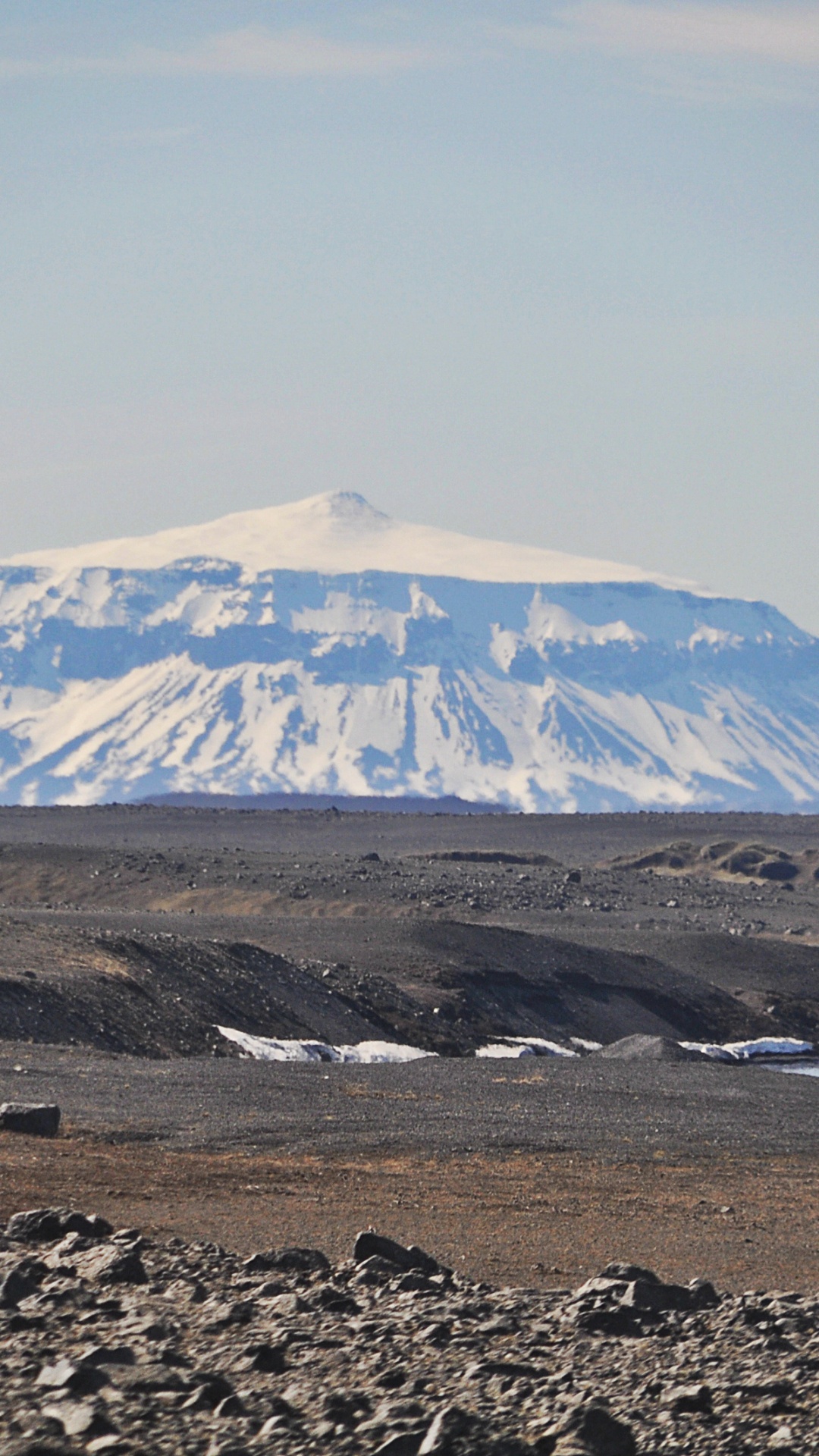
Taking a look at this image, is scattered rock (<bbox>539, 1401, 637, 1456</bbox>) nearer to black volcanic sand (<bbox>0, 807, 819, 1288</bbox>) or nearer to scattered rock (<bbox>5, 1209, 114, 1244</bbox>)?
scattered rock (<bbox>5, 1209, 114, 1244</bbox>)

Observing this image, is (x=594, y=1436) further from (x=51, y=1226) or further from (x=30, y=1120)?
(x=30, y=1120)

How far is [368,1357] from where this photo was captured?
36.6 feet

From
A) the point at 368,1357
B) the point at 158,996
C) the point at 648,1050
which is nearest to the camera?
the point at 368,1357

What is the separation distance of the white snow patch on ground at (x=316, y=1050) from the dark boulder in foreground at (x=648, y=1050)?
168 inches

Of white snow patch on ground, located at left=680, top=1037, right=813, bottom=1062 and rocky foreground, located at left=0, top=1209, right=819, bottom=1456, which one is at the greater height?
rocky foreground, located at left=0, top=1209, right=819, bottom=1456

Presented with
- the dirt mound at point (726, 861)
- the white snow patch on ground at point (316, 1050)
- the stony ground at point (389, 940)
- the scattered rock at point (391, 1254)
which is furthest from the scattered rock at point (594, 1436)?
the dirt mound at point (726, 861)

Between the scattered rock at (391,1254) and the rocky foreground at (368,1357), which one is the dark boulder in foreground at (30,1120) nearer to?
the rocky foreground at (368,1357)

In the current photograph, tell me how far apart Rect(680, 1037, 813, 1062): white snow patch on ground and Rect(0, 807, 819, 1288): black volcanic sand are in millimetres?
2066

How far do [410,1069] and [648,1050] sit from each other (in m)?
9.93

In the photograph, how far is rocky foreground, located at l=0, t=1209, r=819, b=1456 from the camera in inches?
380

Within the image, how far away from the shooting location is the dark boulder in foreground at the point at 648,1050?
142ft

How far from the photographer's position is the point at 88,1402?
384 inches

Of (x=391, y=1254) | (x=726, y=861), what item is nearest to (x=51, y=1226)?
(x=391, y=1254)

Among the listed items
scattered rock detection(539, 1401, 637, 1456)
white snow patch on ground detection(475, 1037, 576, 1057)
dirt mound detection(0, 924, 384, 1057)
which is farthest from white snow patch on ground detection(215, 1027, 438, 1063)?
scattered rock detection(539, 1401, 637, 1456)
